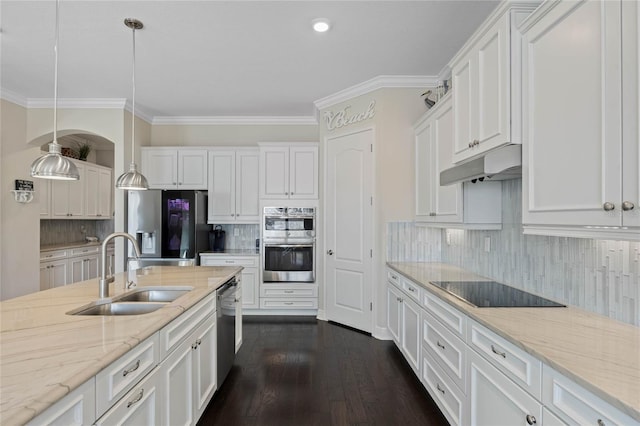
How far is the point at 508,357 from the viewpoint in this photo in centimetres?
152

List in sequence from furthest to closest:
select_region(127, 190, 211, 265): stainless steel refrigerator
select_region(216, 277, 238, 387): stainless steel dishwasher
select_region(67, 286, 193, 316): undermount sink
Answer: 1. select_region(127, 190, 211, 265): stainless steel refrigerator
2. select_region(216, 277, 238, 387): stainless steel dishwasher
3. select_region(67, 286, 193, 316): undermount sink

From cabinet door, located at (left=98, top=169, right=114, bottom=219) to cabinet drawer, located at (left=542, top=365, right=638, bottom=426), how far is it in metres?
6.98

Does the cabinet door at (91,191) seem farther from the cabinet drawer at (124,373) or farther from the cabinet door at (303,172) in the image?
the cabinet drawer at (124,373)

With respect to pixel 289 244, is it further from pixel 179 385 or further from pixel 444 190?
pixel 179 385

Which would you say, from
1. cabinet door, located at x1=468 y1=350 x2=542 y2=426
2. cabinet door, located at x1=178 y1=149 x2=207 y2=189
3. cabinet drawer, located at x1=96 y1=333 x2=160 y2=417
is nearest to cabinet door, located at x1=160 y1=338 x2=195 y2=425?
cabinet drawer, located at x1=96 y1=333 x2=160 y2=417

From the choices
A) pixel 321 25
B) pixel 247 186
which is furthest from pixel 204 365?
pixel 247 186

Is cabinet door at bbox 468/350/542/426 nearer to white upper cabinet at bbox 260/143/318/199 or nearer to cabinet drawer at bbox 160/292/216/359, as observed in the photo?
cabinet drawer at bbox 160/292/216/359

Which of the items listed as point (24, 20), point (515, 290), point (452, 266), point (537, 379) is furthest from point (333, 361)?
point (24, 20)

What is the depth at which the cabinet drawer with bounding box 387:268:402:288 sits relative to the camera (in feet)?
11.4

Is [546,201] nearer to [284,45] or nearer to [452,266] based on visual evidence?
[452,266]

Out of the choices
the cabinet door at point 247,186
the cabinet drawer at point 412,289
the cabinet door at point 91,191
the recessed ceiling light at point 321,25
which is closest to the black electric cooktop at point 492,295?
the cabinet drawer at point 412,289

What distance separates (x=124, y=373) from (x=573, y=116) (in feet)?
6.57

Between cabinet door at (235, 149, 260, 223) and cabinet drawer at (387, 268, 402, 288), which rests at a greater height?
cabinet door at (235, 149, 260, 223)

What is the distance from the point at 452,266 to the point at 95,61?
4.13 m
